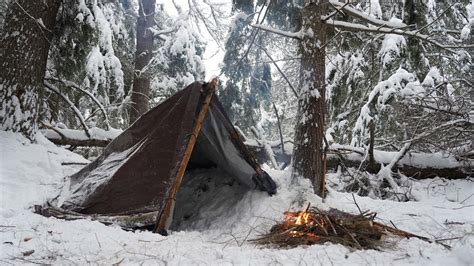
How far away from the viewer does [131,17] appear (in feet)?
36.0

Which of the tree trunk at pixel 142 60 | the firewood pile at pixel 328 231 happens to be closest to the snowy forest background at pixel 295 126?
the firewood pile at pixel 328 231

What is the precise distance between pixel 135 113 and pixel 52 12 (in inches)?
135

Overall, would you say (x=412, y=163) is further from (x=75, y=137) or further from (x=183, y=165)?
(x=75, y=137)

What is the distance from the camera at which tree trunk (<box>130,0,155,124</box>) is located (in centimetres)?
873

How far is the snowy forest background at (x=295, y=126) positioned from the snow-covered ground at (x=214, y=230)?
0.06 ft

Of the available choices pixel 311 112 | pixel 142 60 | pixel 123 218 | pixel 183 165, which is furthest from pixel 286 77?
pixel 142 60

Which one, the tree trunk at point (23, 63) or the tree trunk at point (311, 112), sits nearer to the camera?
the tree trunk at point (311, 112)

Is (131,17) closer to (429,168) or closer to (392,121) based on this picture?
(392,121)

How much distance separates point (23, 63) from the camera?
17.1 feet

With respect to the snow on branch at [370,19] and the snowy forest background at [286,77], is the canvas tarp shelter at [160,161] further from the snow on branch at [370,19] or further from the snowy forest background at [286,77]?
the snow on branch at [370,19]

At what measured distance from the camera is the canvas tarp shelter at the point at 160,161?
12.1 feet

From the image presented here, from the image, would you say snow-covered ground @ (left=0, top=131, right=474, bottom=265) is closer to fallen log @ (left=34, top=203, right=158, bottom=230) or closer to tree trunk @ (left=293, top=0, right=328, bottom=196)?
fallen log @ (left=34, top=203, right=158, bottom=230)

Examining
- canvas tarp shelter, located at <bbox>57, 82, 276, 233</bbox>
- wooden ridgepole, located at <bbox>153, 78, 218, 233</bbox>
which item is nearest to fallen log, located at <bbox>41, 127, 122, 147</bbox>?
canvas tarp shelter, located at <bbox>57, 82, 276, 233</bbox>

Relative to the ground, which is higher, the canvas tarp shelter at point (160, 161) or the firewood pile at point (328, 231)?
the canvas tarp shelter at point (160, 161)
